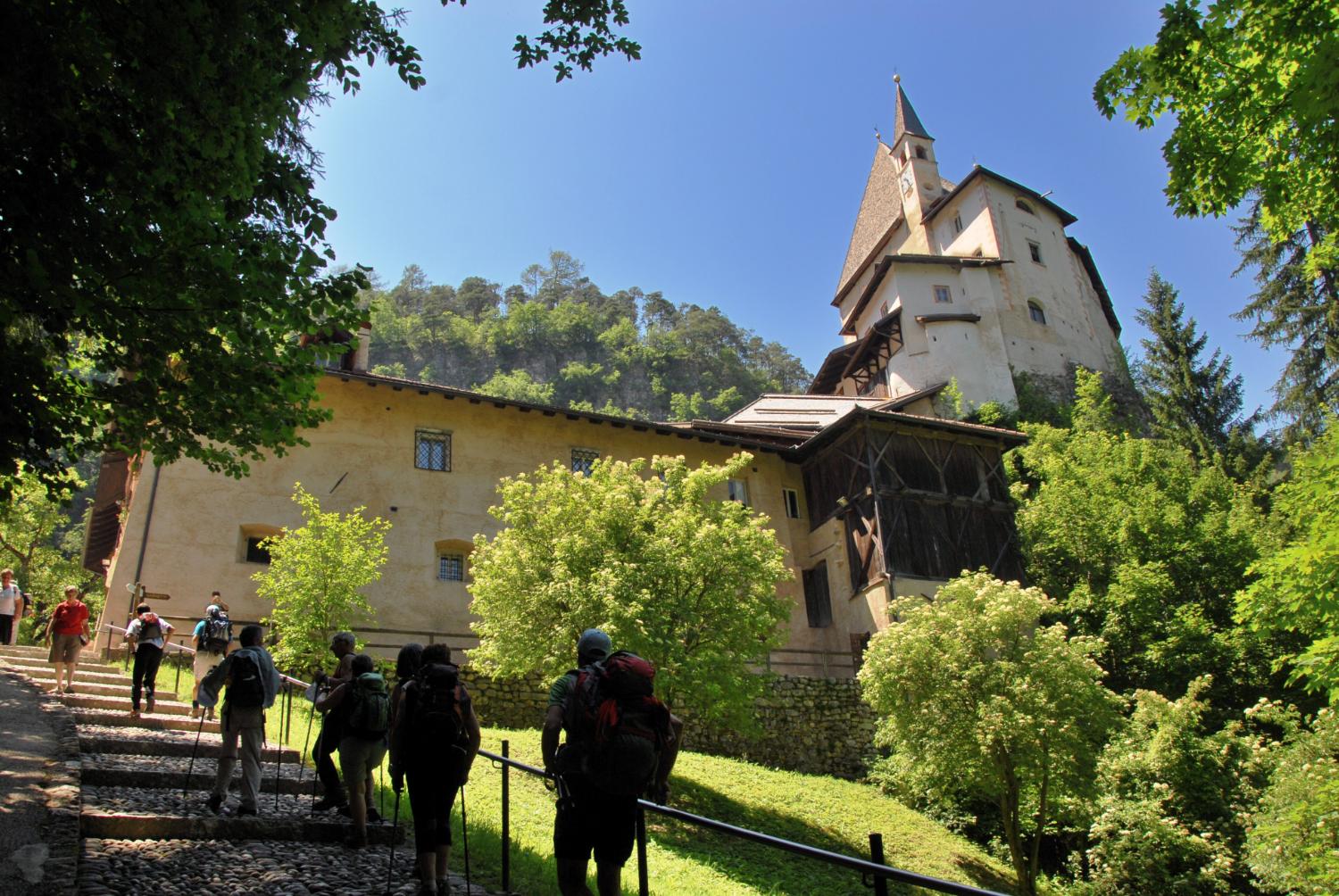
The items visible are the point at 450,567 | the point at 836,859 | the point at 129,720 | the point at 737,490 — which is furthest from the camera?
the point at 737,490

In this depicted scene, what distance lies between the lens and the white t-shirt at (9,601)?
17.0m

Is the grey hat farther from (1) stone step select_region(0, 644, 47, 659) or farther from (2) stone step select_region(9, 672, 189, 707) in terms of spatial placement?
(1) stone step select_region(0, 644, 47, 659)

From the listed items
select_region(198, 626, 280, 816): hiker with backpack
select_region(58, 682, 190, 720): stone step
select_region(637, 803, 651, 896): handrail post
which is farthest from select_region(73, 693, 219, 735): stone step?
select_region(637, 803, 651, 896): handrail post

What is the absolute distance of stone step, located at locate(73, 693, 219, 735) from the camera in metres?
10.7

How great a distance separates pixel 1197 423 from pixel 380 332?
2658 inches

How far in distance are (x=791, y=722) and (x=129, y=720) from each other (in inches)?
595

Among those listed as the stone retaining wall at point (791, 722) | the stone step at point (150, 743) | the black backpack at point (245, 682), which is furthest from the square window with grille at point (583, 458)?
the black backpack at point (245, 682)

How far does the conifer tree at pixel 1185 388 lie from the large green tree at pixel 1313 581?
24.3 m

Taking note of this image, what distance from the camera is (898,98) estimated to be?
5928 cm

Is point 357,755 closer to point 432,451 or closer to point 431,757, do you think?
point 431,757

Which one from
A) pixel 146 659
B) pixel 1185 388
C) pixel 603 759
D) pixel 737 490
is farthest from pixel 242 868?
pixel 1185 388

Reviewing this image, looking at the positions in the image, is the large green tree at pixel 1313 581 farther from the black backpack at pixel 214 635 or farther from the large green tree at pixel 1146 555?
the black backpack at pixel 214 635

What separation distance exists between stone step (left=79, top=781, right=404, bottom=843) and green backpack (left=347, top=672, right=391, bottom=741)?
2.93ft

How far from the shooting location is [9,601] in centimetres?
1716
